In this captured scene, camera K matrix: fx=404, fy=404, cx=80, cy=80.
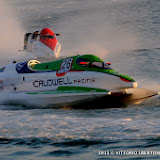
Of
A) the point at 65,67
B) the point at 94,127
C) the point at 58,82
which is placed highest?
the point at 65,67

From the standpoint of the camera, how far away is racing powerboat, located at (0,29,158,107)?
578 inches

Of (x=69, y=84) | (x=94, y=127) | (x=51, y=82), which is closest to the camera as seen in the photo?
(x=94, y=127)

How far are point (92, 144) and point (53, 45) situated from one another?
71.9 feet

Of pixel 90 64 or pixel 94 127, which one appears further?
pixel 90 64

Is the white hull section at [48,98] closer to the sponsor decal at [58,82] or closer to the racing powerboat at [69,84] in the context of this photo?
the racing powerboat at [69,84]

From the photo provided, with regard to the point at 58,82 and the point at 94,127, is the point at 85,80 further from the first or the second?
the point at 94,127

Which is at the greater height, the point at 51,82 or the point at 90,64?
the point at 90,64

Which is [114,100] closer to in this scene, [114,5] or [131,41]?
[131,41]

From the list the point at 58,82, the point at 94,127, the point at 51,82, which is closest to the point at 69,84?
the point at 58,82

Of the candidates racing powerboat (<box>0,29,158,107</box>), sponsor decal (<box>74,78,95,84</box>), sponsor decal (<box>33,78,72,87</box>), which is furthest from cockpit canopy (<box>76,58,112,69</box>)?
sponsor decal (<box>33,78,72,87</box>)

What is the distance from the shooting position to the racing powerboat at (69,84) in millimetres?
14672

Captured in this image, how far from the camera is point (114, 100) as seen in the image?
14938 mm

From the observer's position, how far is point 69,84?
15.3 metres

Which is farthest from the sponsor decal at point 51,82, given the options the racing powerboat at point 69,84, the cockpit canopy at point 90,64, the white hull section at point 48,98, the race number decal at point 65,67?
the cockpit canopy at point 90,64
